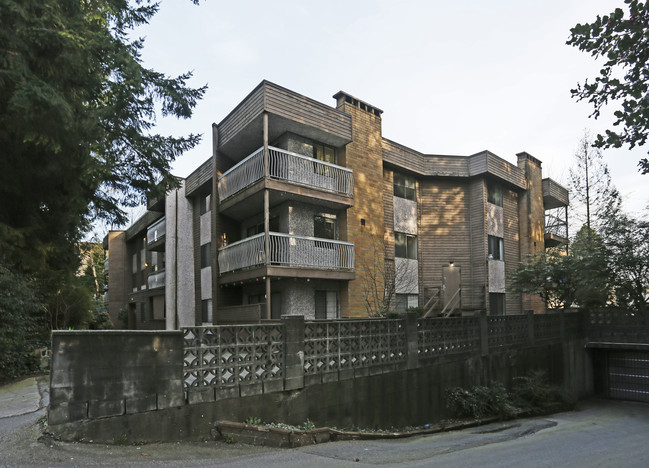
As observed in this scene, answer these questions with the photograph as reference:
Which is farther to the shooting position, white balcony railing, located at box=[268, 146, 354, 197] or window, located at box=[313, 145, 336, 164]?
window, located at box=[313, 145, 336, 164]

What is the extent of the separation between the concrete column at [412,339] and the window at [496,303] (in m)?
12.5

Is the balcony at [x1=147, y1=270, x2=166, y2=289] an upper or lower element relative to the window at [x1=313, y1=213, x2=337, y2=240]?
lower

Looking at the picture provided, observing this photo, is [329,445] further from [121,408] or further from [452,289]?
[452,289]

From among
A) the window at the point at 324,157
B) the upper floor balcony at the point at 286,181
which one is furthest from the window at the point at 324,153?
the upper floor balcony at the point at 286,181

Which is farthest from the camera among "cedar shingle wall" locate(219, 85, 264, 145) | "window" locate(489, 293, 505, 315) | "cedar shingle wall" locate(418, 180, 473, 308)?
"window" locate(489, 293, 505, 315)

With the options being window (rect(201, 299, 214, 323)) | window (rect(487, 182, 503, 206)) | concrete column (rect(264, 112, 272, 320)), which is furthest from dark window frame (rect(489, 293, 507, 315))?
window (rect(201, 299, 214, 323))

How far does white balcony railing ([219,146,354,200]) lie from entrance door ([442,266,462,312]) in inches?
297

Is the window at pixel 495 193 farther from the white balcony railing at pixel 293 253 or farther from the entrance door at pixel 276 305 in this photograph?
the entrance door at pixel 276 305

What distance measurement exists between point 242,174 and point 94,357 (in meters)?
12.2

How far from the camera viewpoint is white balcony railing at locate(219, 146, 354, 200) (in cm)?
1698

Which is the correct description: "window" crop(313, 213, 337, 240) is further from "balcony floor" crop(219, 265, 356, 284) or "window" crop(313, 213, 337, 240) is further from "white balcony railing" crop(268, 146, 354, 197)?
"balcony floor" crop(219, 265, 356, 284)

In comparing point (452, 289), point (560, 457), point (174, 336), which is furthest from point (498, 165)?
point (174, 336)

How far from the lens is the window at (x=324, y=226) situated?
1884 centimetres

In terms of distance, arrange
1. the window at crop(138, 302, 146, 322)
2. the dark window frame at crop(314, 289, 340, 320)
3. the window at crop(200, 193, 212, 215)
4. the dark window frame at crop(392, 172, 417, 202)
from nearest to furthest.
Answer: the dark window frame at crop(314, 289, 340, 320) < the dark window frame at crop(392, 172, 417, 202) < the window at crop(200, 193, 212, 215) < the window at crop(138, 302, 146, 322)
